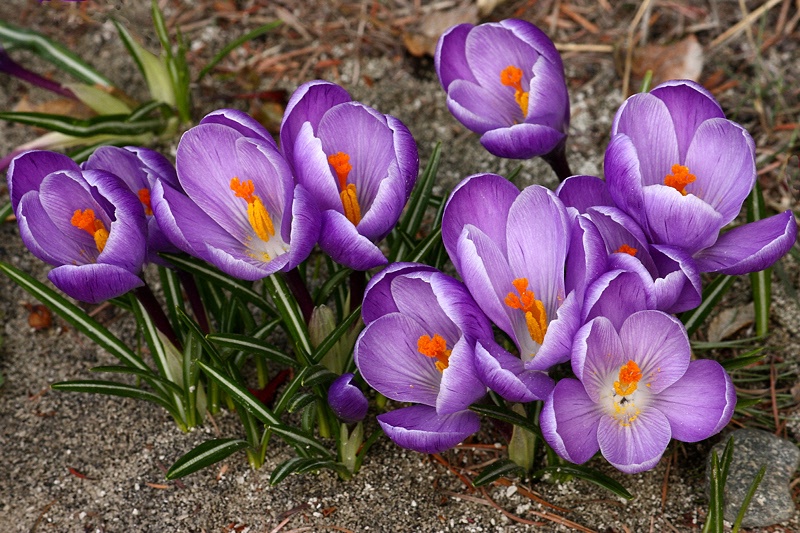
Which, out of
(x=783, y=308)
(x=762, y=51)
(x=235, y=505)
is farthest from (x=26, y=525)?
(x=762, y=51)

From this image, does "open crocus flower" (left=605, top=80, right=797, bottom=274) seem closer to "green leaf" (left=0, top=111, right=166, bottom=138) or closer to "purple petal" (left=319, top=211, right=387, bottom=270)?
"purple petal" (left=319, top=211, right=387, bottom=270)

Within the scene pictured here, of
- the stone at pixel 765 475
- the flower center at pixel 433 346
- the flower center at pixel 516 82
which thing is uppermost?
the flower center at pixel 516 82

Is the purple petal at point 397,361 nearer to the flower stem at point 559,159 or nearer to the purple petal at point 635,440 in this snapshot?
the purple petal at point 635,440

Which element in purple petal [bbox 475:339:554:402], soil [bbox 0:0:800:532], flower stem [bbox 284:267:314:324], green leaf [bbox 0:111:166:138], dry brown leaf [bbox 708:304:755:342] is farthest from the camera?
green leaf [bbox 0:111:166:138]

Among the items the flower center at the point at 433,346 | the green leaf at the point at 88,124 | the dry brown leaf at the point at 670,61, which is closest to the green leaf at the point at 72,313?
the green leaf at the point at 88,124

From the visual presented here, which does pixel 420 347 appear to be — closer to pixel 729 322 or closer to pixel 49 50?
pixel 729 322

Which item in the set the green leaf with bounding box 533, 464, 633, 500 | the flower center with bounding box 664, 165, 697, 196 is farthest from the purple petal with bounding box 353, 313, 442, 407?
the flower center with bounding box 664, 165, 697, 196

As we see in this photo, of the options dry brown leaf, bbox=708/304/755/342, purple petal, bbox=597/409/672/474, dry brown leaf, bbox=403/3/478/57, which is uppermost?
dry brown leaf, bbox=403/3/478/57
